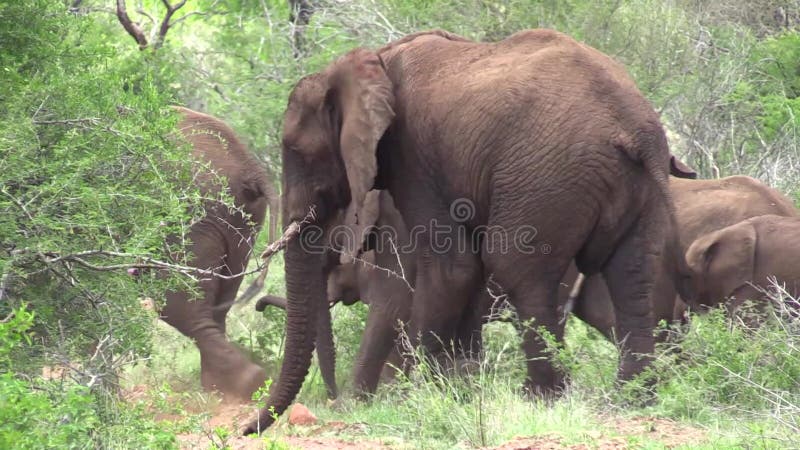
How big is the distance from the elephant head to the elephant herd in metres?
0.01

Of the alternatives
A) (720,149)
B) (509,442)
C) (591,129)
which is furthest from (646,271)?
(720,149)

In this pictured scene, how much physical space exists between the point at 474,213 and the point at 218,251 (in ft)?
7.67

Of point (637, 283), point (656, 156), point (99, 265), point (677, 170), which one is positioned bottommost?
point (637, 283)

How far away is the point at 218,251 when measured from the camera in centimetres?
995

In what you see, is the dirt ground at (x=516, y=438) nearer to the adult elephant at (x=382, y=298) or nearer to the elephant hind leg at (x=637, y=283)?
the elephant hind leg at (x=637, y=283)

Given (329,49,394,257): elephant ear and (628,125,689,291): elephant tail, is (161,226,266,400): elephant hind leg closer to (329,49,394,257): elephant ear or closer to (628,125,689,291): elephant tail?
(329,49,394,257): elephant ear

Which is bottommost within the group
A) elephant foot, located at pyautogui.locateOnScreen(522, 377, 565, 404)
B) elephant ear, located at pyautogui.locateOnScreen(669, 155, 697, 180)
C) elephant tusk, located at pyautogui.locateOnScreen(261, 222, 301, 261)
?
elephant foot, located at pyautogui.locateOnScreen(522, 377, 565, 404)

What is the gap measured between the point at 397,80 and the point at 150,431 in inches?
141

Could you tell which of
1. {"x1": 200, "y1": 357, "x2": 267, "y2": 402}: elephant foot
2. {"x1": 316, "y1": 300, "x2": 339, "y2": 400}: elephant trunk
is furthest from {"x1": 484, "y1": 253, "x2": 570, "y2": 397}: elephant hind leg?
{"x1": 200, "y1": 357, "x2": 267, "y2": 402}: elephant foot

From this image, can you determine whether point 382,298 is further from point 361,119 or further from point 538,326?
point 538,326

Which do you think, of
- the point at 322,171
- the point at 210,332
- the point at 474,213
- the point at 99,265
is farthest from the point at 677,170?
the point at 99,265

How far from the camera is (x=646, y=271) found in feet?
26.3

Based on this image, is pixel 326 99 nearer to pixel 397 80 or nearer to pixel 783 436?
pixel 397 80

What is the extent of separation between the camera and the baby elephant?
355 inches
